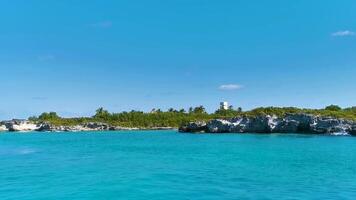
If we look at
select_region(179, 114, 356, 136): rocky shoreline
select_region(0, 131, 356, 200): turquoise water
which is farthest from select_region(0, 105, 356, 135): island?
select_region(0, 131, 356, 200): turquoise water

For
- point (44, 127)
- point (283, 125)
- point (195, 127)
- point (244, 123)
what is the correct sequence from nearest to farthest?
point (283, 125)
point (244, 123)
point (195, 127)
point (44, 127)

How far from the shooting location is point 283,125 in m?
103

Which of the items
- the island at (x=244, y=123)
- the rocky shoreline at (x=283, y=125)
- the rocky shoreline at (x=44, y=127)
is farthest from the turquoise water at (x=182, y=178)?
the rocky shoreline at (x=44, y=127)

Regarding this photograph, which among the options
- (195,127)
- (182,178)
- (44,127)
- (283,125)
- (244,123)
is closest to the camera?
(182,178)

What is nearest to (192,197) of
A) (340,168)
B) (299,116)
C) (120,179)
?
(120,179)

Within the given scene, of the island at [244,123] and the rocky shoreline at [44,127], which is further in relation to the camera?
the rocky shoreline at [44,127]

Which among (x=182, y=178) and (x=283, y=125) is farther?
(x=283, y=125)

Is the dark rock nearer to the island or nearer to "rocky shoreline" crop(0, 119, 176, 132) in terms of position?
the island

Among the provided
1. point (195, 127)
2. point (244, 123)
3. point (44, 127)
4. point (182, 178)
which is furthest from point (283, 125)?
point (44, 127)

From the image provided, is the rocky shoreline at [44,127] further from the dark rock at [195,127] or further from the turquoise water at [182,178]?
the turquoise water at [182,178]

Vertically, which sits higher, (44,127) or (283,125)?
(44,127)

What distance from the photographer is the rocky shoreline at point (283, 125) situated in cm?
9206

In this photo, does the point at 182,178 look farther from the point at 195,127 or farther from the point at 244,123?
the point at 195,127

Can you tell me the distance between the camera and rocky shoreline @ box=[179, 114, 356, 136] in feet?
302
